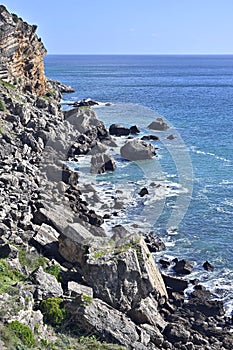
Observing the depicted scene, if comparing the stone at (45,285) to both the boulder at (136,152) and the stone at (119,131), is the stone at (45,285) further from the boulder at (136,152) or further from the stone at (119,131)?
the stone at (119,131)

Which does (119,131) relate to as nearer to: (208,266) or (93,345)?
(208,266)

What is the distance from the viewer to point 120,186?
54281 mm

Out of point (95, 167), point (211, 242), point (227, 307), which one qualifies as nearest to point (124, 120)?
point (95, 167)

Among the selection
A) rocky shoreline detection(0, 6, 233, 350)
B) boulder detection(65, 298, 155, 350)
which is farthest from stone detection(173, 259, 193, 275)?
boulder detection(65, 298, 155, 350)

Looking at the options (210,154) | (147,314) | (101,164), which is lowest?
(147,314)

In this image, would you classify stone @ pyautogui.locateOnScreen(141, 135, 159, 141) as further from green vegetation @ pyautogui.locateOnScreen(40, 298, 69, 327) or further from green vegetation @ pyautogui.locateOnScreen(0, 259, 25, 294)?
green vegetation @ pyautogui.locateOnScreen(40, 298, 69, 327)

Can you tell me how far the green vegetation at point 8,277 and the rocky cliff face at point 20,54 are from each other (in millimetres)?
54655

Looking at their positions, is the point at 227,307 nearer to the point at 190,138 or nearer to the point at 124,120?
the point at 190,138

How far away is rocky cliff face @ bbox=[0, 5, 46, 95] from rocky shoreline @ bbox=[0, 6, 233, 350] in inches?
1270

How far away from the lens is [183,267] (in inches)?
1389

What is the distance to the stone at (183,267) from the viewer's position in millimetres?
35188

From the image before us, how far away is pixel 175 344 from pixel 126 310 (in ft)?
10.3

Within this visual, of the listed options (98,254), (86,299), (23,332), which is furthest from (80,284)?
(23,332)

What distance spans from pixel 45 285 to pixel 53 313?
2.01 m
